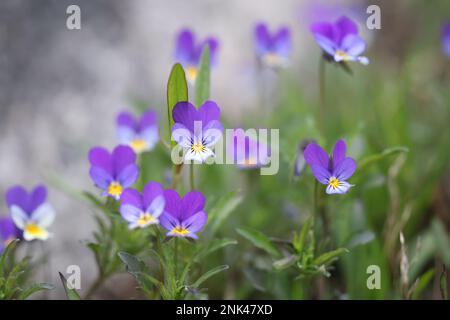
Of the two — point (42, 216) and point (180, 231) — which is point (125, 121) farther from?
point (180, 231)

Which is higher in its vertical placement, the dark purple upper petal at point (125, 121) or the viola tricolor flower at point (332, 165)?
the dark purple upper petal at point (125, 121)

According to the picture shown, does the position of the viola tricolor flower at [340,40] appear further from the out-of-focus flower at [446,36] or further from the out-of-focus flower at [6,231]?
the out-of-focus flower at [6,231]

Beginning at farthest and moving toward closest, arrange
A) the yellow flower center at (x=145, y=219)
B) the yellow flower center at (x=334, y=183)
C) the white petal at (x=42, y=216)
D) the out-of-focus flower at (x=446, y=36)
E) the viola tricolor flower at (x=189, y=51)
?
the out-of-focus flower at (x=446, y=36) < the viola tricolor flower at (x=189, y=51) < the white petal at (x=42, y=216) < the yellow flower center at (x=334, y=183) < the yellow flower center at (x=145, y=219)

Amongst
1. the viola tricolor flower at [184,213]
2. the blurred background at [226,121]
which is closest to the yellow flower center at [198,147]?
the viola tricolor flower at [184,213]

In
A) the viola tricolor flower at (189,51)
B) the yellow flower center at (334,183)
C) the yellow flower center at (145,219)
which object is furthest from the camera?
the viola tricolor flower at (189,51)

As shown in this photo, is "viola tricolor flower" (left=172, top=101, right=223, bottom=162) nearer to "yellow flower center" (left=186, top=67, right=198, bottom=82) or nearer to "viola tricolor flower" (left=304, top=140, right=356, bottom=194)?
"viola tricolor flower" (left=304, top=140, right=356, bottom=194)
